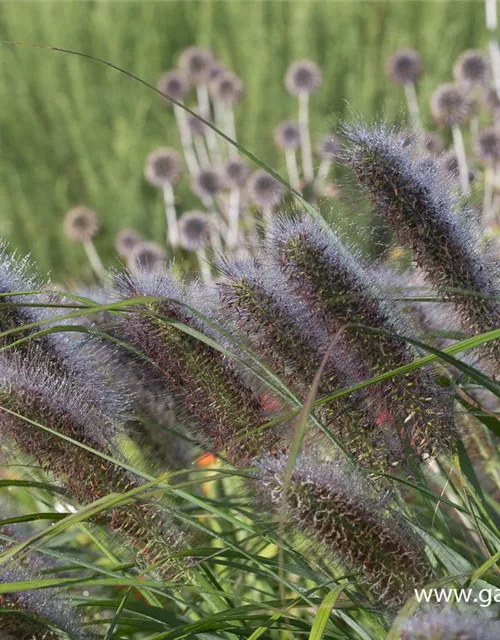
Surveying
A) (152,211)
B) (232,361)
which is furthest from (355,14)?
(232,361)

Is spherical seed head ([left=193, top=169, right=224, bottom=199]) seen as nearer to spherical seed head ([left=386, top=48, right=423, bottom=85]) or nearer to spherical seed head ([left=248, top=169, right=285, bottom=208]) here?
spherical seed head ([left=248, top=169, right=285, bottom=208])

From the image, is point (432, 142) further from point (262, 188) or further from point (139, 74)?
point (139, 74)

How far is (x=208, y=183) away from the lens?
421cm

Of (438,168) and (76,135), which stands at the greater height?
(438,168)

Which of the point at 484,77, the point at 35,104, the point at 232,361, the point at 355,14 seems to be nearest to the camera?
the point at 232,361

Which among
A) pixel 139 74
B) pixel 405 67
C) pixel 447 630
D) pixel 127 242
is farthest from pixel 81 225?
pixel 447 630

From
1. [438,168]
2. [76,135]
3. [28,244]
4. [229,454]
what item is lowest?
[28,244]

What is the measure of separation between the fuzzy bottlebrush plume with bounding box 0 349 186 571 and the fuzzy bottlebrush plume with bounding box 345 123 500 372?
403 mm

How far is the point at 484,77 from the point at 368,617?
3422mm

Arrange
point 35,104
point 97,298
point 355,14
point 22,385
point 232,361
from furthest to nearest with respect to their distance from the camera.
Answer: point 35,104 → point 355,14 → point 97,298 → point 232,361 → point 22,385

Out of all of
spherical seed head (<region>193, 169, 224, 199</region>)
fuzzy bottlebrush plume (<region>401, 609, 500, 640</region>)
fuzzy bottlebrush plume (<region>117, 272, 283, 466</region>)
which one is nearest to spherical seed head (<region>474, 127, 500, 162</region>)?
spherical seed head (<region>193, 169, 224, 199</region>)

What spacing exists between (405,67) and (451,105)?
0.39m

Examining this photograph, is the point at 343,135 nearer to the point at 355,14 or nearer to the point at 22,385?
the point at 22,385

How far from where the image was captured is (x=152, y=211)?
588 cm
